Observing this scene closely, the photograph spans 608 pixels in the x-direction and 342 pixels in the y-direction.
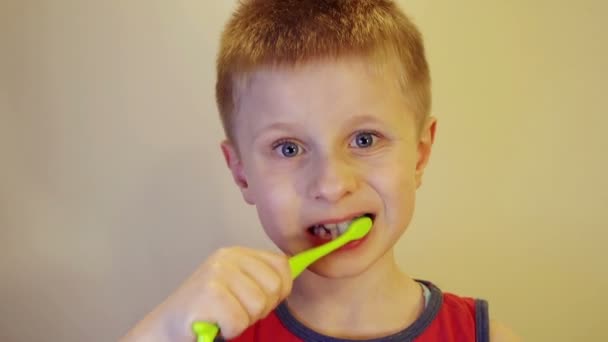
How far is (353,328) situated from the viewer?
26.2 inches

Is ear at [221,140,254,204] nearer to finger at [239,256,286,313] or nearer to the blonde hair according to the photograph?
the blonde hair

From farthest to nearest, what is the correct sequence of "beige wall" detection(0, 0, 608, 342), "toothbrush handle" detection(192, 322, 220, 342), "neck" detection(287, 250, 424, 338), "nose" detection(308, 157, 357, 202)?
"beige wall" detection(0, 0, 608, 342) < "neck" detection(287, 250, 424, 338) < "nose" detection(308, 157, 357, 202) < "toothbrush handle" detection(192, 322, 220, 342)

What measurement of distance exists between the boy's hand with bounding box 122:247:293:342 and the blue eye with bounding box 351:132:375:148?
0.51ft

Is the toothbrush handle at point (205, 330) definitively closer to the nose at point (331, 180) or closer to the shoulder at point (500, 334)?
the nose at point (331, 180)

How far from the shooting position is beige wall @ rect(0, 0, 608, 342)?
805 mm

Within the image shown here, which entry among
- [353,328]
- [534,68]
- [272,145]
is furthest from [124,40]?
[534,68]

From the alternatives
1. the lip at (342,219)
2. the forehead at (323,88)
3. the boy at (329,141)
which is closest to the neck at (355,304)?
the boy at (329,141)

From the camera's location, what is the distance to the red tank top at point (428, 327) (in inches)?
25.7

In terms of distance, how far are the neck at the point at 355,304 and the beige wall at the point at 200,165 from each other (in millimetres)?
236

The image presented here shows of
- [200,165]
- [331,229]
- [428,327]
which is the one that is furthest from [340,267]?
[200,165]

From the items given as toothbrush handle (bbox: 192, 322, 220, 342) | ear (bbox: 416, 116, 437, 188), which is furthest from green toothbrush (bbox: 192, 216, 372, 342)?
ear (bbox: 416, 116, 437, 188)

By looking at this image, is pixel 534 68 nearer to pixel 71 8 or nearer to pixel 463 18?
pixel 463 18

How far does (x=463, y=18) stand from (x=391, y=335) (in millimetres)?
489

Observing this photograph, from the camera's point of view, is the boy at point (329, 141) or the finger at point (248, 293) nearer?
the finger at point (248, 293)
